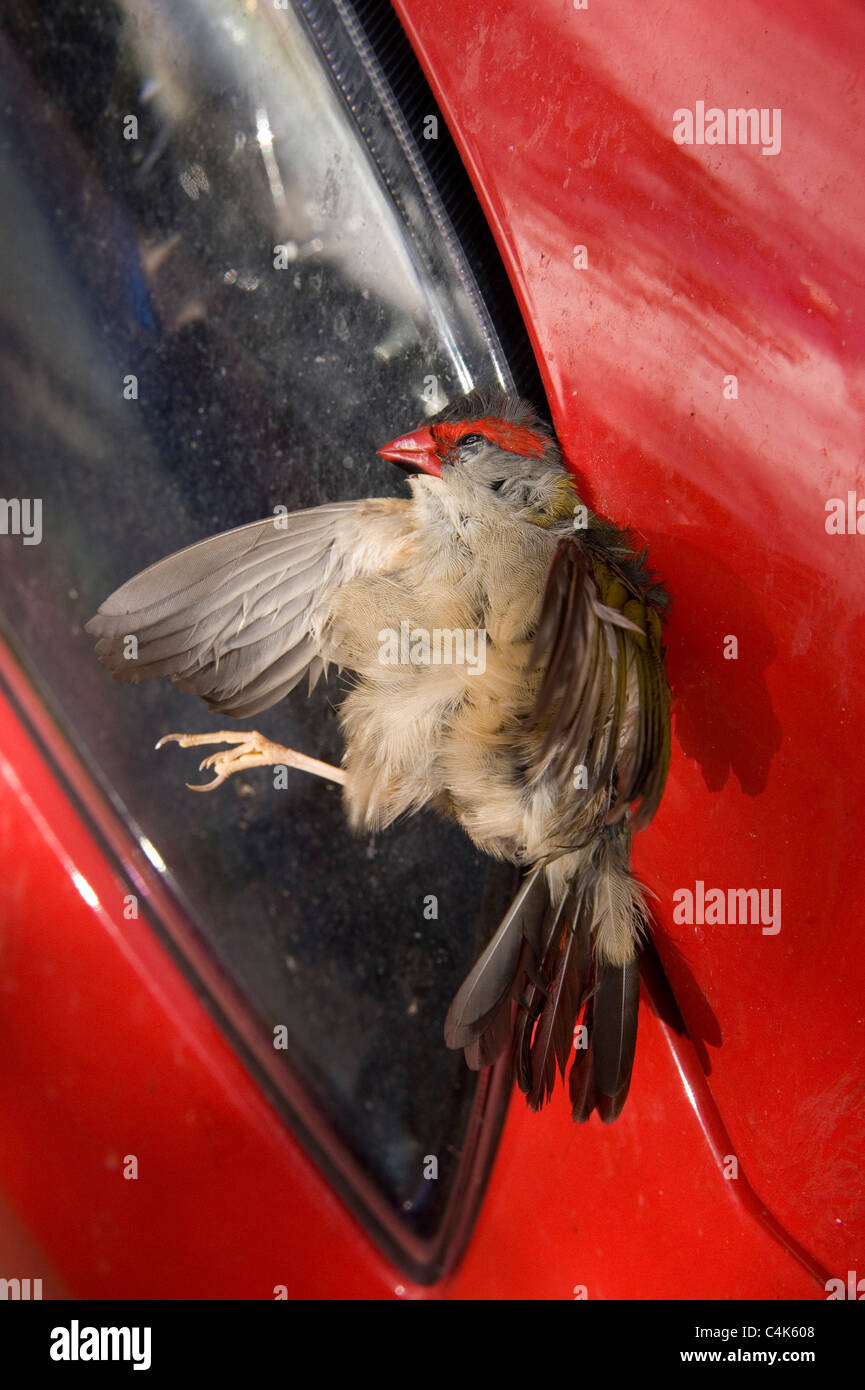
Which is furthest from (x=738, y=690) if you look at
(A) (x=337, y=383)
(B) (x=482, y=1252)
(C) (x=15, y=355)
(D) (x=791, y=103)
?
(C) (x=15, y=355)

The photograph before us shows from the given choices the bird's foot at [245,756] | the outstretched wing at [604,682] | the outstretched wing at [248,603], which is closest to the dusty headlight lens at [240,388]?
the bird's foot at [245,756]

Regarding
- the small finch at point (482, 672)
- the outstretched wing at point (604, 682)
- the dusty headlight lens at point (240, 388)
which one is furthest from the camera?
the dusty headlight lens at point (240, 388)

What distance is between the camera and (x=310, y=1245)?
134 cm

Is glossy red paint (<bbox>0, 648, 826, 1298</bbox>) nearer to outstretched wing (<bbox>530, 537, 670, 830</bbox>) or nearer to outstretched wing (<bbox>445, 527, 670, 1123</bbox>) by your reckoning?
outstretched wing (<bbox>445, 527, 670, 1123</bbox>)

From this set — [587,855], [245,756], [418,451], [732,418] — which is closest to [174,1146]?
[245,756]

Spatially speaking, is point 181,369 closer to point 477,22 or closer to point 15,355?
point 15,355

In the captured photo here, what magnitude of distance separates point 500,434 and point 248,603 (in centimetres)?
44

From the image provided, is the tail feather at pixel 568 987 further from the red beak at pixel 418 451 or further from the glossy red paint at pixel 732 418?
the red beak at pixel 418 451

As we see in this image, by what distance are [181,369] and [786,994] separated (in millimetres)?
1245

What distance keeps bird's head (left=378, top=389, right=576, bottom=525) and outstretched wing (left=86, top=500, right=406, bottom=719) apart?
0.08m

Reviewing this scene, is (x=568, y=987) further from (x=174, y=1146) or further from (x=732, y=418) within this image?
(x=732, y=418)

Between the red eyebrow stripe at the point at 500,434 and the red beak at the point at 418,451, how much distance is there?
0.02 meters

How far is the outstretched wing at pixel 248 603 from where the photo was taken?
4.35ft

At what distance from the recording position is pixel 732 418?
A: 45.1 inches
